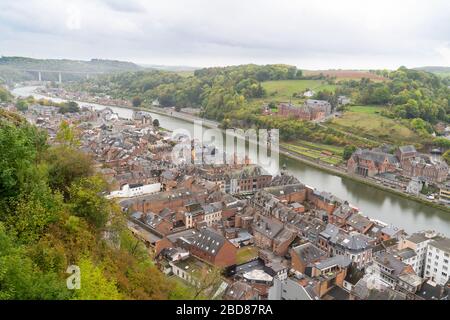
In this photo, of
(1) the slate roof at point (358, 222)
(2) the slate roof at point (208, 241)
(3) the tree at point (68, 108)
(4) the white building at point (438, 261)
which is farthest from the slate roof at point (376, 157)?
(3) the tree at point (68, 108)

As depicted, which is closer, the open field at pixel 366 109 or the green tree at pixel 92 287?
the green tree at pixel 92 287

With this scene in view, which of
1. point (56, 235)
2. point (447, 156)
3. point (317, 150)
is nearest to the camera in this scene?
point (56, 235)

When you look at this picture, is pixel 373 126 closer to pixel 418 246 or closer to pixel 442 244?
pixel 442 244

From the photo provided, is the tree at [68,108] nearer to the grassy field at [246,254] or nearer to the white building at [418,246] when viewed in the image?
the grassy field at [246,254]

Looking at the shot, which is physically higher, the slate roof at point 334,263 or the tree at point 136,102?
the tree at point 136,102

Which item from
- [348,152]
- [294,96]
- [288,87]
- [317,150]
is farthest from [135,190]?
[288,87]

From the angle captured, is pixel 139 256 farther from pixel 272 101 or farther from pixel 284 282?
pixel 272 101

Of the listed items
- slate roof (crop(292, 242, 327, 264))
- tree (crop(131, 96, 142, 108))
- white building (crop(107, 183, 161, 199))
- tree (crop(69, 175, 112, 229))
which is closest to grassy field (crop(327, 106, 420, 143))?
white building (crop(107, 183, 161, 199))
